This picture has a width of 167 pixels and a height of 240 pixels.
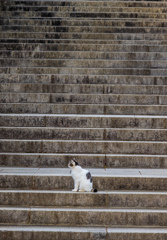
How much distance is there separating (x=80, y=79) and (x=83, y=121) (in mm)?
1770

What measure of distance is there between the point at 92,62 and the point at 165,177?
4358 millimetres

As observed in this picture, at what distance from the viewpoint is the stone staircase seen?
4.55 meters

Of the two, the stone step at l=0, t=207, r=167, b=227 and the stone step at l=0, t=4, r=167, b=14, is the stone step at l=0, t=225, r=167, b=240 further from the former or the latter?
the stone step at l=0, t=4, r=167, b=14

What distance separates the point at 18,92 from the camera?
7.65 m

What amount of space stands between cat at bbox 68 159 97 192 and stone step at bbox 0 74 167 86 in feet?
11.7

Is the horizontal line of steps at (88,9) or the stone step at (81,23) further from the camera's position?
the horizontal line of steps at (88,9)

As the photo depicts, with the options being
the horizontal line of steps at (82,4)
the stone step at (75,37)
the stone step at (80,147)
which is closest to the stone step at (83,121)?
the stone step at (80,147)

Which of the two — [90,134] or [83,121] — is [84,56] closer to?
[83,121]

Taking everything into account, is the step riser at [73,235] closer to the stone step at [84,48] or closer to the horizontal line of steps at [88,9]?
the stone step at [84,48]

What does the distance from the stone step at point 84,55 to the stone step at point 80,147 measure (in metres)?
3.37

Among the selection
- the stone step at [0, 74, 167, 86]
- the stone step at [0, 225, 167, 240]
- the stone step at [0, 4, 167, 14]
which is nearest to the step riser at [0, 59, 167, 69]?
the stone step at [0, 74, 167, 86]

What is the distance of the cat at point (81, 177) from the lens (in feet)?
15.5

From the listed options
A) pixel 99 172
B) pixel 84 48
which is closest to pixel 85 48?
pixel 84 48

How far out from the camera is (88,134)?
6.27 m
